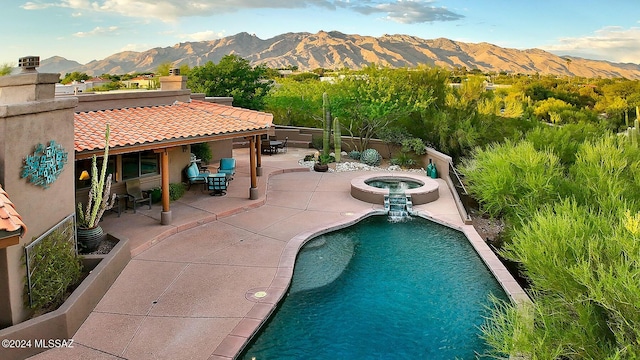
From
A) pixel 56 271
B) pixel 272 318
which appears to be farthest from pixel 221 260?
pixel 56 271

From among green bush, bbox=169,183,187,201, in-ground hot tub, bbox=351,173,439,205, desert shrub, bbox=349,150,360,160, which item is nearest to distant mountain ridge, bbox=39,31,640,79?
desert shrub, bbox=349,150,360,160

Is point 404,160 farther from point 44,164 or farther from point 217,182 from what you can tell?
point 44,164

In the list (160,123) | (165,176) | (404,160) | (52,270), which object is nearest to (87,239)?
(52,270)

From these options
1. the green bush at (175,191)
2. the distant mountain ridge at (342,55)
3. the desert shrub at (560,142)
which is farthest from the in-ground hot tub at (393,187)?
the distant mountain ridge at (342,55)

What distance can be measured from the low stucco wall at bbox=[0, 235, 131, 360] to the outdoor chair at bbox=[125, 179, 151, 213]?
162 inches

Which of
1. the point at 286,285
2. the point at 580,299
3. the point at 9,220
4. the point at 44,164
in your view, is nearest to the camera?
the point at 580,299

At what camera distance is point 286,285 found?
9156 millimetres

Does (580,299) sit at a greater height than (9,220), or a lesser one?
lesser

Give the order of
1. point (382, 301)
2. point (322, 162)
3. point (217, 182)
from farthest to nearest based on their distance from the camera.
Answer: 1. point (322, 162)
2. point (217, 182)
3. point (382, 301)

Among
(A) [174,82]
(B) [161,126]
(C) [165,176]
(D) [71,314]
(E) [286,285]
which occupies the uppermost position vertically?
(A) [174,82]

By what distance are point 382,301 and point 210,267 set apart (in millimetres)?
3751

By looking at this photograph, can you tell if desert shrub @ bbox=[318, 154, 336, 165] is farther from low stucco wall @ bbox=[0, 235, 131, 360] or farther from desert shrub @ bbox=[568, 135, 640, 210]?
low stucco wall @ bbox=[0, 235, 131, 360]

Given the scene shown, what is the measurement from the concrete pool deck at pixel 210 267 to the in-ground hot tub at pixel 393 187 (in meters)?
0.35

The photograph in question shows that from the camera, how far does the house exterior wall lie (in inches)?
271
